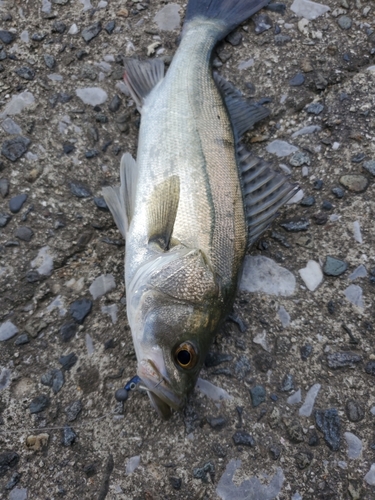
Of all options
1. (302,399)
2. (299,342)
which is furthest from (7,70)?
(302,399)

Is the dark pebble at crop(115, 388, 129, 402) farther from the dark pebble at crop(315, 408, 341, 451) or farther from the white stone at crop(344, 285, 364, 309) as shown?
the white stone at crop(344, 285, 364, 309)

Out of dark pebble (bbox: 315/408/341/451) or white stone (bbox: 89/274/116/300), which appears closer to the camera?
dark pebble (bbox: 315/408/341/451)

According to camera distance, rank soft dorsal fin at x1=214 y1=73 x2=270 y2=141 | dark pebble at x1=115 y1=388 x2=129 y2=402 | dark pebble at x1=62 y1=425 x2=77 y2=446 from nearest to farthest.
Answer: dark pebble at x1=62 y1=425 x2=77 y2=446, dark pebble at x1=115 y1=388 x2=129 y2=402, soft dorsal fin at x1=214 y1=73 x2=270 y2=141

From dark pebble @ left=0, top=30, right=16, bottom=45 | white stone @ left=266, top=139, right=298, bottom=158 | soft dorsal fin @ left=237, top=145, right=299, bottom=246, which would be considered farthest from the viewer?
dark pebble @ left=0, top=30, right=16, bottom=45

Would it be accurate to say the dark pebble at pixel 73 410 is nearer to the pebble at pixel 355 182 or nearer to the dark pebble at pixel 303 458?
the dark pebble at pixel 303 458

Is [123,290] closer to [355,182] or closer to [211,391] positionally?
[211,391]

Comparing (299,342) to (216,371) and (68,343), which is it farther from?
(68,343)

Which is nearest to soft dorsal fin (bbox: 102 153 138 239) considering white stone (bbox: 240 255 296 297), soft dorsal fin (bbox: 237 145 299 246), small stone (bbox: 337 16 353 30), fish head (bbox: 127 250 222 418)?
fish head (bbox: 127 250 222 418)
